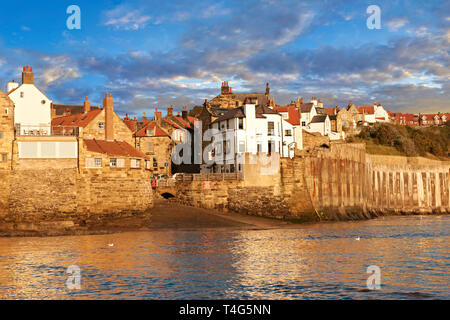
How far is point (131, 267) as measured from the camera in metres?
33.0

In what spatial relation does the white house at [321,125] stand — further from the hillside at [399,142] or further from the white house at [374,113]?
the white house at [374,113]

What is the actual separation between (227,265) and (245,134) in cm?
4348

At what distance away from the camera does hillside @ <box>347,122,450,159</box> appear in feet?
385

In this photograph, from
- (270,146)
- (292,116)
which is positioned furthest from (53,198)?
(292,116)

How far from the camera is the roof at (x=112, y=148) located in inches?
2340

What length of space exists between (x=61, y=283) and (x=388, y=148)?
331 ft

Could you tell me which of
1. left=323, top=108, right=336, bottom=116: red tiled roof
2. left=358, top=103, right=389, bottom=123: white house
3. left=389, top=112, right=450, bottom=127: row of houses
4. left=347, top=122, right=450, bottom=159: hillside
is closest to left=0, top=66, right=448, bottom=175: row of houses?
left=347, top=122, right=450, bottom=159: hillside

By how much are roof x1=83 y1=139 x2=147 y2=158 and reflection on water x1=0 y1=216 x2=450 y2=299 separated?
11203mm

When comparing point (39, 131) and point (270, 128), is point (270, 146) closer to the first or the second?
point (270, 128)

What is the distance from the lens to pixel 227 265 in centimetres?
3431

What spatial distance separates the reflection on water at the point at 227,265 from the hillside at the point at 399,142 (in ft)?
221

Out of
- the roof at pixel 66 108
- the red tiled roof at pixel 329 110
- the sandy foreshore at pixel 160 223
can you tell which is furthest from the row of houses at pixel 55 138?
the red tiled roof at pixel 329 110

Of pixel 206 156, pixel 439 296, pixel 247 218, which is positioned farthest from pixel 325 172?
pixel 439 296
